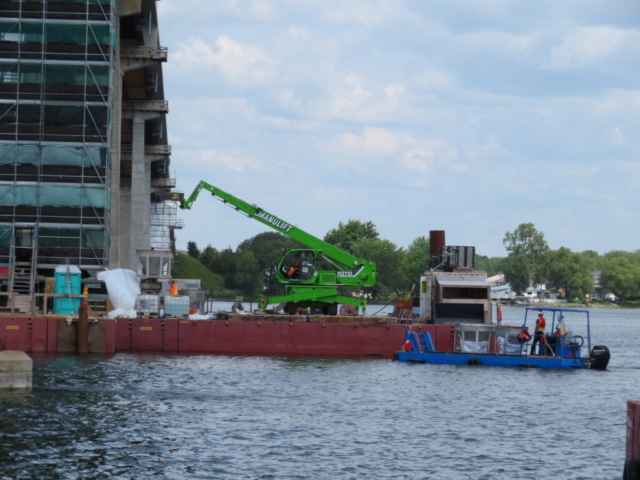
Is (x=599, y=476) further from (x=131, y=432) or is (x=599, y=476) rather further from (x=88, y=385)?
(x=88, y=385)

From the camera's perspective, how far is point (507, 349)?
2202 inches

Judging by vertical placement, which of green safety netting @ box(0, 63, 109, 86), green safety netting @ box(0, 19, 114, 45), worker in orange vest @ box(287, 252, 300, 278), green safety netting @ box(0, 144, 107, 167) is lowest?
worker in orange vest @ box(287, 252, 300, 278)

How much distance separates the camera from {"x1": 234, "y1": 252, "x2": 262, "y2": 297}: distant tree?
18038 cm

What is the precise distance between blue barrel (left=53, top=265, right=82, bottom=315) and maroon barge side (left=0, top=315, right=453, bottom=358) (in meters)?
3.28

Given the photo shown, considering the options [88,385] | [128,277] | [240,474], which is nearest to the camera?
[240,474]

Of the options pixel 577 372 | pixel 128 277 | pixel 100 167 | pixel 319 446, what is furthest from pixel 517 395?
pixel 100 167

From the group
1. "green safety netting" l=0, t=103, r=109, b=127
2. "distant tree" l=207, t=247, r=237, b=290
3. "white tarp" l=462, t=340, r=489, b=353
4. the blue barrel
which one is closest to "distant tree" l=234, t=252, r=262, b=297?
"distant tree" l=207, t=247, r=237, b=290

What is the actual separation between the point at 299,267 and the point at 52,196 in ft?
56.2

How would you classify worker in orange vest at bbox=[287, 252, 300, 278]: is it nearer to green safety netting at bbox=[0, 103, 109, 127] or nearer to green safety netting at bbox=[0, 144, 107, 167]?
green safety netting at bbox=[0, 144, 107, 167]

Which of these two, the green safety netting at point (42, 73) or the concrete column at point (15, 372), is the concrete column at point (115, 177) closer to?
the green safety netting at point (42, 73)

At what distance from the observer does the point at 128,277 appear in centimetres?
6278

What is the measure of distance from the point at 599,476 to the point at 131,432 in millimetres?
14453

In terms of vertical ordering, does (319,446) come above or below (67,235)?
below

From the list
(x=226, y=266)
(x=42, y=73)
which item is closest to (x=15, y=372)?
(x=42, y=73)
